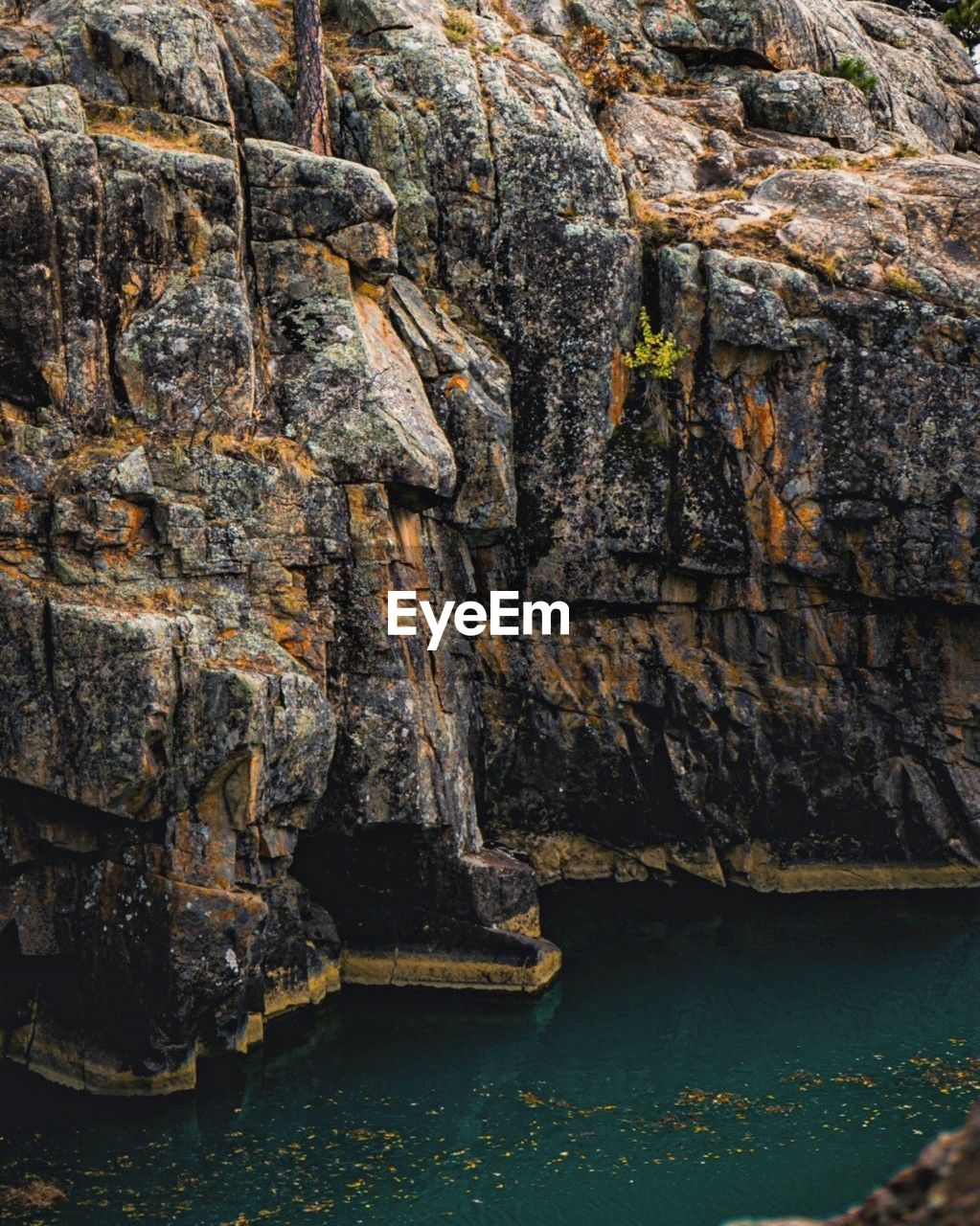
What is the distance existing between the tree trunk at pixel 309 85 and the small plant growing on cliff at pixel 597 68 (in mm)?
8257

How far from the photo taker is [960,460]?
121 feet

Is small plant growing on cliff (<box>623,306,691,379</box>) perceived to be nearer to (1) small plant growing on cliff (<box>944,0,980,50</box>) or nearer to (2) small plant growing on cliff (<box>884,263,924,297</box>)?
(2) small plant growing on cliff (<box>884,263,924,297</box>)

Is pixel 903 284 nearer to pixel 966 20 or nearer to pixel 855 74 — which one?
pixel 855 74

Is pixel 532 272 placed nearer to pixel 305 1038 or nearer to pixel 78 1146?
pixel 305 1038

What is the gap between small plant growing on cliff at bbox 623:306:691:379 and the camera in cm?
3700

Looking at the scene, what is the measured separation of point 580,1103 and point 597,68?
26.8 m

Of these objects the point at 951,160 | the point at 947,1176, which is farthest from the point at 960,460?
the point at 947,1176

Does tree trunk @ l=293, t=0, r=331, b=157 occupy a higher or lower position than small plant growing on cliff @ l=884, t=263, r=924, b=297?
higher

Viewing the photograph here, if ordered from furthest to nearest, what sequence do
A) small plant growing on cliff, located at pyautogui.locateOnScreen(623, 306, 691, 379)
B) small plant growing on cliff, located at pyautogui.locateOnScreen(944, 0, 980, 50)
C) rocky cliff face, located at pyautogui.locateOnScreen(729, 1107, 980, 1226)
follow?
1. small plant growing on cliff, located at pyautogui.locateOnScreen(944, 0, 980, 50)
2. small plant growing on cliff, located at pyautogui.locateOnScreen(623, 306, 691, 379)
3. rocky cliff face, located at pyautogui.locateOnScreen(729, 1107, 980, 1226)

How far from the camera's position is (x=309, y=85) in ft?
114

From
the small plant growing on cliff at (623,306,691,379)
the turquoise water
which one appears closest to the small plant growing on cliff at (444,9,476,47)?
the small plant growing on cliff at (623,306,691,379)

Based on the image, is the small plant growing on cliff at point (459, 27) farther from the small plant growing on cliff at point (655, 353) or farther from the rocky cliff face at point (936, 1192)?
the rocky cliff face at point (936, 1192)

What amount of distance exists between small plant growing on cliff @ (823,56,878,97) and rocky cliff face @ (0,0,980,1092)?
201 mm

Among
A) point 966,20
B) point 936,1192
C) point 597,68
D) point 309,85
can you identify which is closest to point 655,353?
point 597,68
